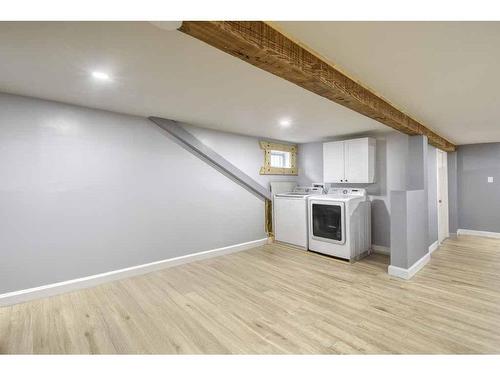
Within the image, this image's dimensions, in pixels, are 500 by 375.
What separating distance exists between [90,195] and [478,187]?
7536 millimetres

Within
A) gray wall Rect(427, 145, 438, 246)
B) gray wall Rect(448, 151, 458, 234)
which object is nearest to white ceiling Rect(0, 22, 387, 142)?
gray wall Rect(427, 145, 438, 246)

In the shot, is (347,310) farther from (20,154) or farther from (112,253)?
(20,154)

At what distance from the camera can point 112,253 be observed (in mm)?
2957

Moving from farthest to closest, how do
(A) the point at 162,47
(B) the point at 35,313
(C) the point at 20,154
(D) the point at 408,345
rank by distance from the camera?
(C) the point at 20,154 < (B) the point at 35,313 < (D) the point at 408,345 < (A) the point at 162,47

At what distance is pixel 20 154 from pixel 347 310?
372cm

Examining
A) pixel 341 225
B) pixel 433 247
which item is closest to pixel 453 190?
pixel 433 247

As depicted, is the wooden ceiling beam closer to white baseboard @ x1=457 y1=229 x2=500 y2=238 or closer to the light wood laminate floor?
the light wood laminate floor

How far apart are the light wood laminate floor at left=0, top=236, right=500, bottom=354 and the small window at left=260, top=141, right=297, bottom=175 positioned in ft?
7.24

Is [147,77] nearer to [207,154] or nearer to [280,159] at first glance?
[207,154]

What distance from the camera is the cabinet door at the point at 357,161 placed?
395 cm

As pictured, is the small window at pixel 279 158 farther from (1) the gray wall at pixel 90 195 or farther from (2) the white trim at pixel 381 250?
(2) the white trim at pixel 381 250

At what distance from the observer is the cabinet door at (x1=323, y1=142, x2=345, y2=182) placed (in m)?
4.26

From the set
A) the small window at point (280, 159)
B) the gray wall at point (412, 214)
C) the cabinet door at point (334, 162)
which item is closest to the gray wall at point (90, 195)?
the small window at point (280, 159)
